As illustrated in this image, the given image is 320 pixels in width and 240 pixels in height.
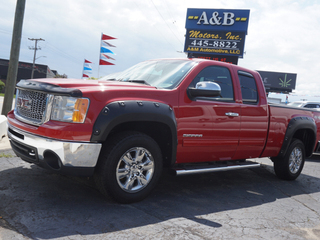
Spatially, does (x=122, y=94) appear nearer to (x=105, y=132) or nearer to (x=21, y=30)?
(x=105, y=132)

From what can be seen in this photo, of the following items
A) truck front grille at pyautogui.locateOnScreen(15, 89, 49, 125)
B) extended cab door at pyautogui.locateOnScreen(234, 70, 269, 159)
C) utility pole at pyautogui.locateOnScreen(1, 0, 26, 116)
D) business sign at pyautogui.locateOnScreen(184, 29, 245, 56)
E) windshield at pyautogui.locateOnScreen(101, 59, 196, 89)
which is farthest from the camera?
business sign at pyautogui.locateOnScreen(184, 29, 245, 56)

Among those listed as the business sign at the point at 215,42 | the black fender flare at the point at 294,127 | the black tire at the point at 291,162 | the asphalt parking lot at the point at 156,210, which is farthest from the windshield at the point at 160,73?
the business sign at the point at 215,42

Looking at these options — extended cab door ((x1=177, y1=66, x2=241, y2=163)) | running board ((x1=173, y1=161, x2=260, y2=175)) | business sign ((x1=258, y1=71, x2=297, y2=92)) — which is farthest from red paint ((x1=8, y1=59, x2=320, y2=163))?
business sign ((x1=258, y1=71, x2=297, y2=92))

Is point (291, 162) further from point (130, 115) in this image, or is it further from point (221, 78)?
point (130, 115)

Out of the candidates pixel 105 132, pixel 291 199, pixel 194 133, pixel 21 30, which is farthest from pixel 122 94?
pixel 21 30

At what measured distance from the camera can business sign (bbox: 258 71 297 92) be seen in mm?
48406

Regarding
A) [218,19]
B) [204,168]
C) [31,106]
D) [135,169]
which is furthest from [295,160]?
[218,19]

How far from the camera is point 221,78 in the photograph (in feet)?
16.1

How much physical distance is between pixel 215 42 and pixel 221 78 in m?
16.5

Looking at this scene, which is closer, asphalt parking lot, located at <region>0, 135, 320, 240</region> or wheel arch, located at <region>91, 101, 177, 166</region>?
asphalt parking lot, located at <region>0, 135, 320, 240</region>

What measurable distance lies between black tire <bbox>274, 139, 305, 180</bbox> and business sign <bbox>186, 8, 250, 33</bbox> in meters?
15.3

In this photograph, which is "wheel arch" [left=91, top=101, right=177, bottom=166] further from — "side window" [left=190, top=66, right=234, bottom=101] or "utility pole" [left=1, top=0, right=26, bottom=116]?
"utility pole" [left=1, top=0, right=26, bottom=116]

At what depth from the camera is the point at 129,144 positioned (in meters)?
3.70

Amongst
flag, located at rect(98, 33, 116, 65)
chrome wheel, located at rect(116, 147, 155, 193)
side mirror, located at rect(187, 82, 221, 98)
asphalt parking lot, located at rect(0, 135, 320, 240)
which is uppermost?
flag, located at rect(98, 33, 116, 65)
